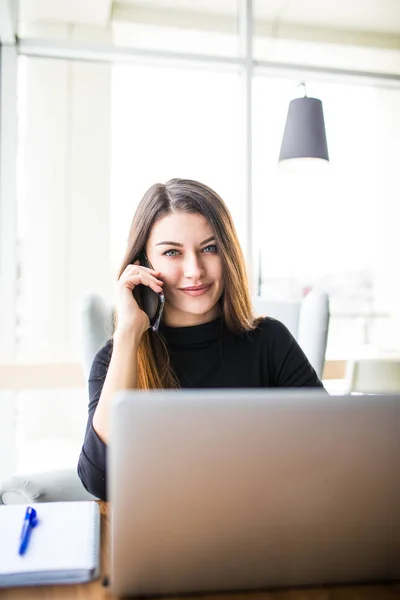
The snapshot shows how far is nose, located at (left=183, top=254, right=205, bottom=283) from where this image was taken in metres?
1.28

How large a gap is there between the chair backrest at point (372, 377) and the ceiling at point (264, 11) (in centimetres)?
202

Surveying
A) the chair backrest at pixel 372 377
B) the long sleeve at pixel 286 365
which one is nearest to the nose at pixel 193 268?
the long sleeve at pixel 286 365

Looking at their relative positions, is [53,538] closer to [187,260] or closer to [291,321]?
[187,260]

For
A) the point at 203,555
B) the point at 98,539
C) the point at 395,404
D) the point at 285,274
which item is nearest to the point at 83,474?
the point at 98,539

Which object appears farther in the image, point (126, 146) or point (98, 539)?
point (126, 146)

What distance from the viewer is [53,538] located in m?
0.71

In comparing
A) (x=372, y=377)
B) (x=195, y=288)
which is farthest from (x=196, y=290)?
(x=372, y=377)

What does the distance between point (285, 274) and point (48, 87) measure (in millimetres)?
1660

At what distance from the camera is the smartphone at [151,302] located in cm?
128

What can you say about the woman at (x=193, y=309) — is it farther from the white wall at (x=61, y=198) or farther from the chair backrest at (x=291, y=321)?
the white wall at (x=61, y=198)

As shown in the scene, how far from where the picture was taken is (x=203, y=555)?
0.55 meters

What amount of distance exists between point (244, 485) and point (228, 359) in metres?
0.86

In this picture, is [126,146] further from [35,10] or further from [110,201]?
[35,10]

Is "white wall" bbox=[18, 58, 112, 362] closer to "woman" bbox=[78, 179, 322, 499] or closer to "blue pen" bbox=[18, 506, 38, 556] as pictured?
"woman" bbox=[78, 179, 322, 499]
